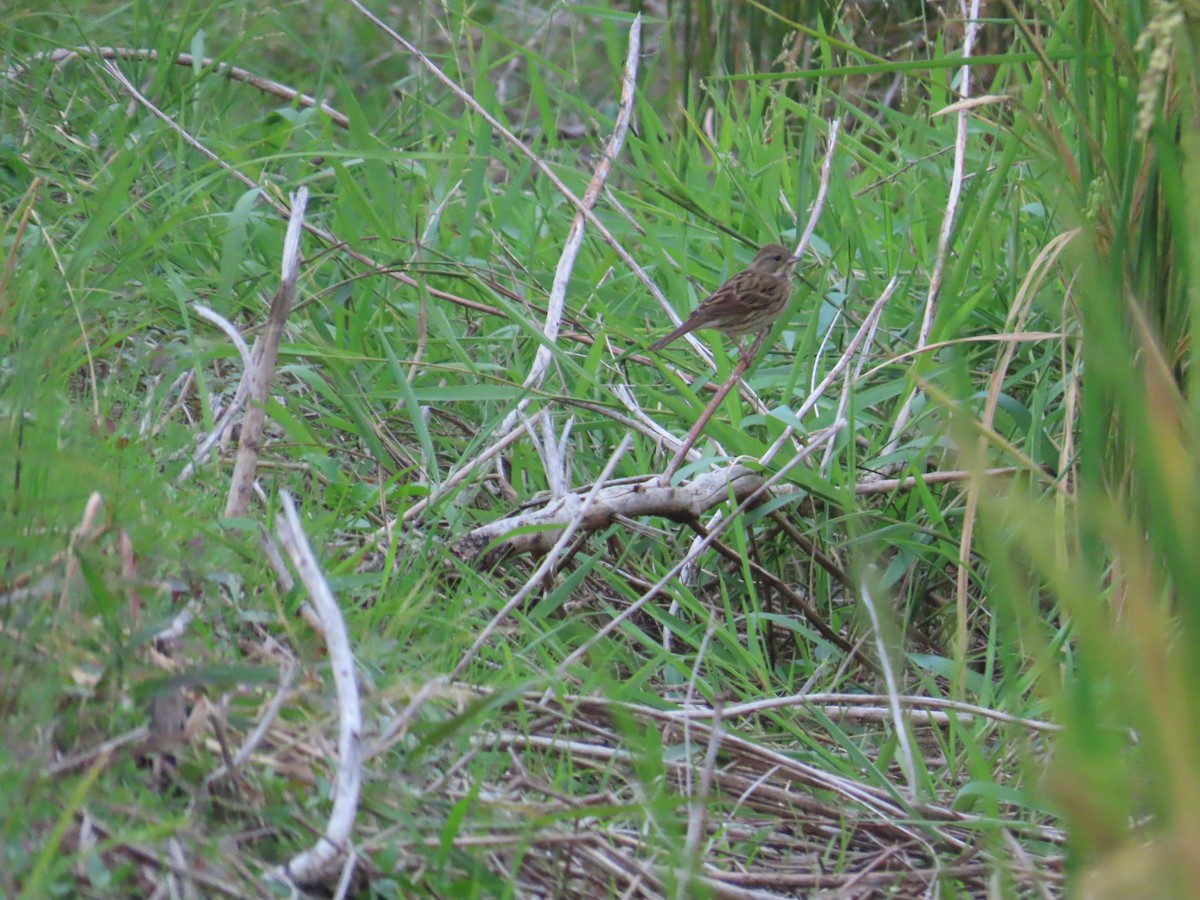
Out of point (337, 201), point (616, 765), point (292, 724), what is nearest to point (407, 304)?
point (337, 201)

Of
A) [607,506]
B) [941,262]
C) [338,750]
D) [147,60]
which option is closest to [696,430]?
[607,506]

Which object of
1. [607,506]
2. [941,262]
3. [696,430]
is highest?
[941,262]

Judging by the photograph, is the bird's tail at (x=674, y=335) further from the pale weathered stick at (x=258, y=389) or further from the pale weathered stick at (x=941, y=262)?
the pale weathered stick at (x=258, y=389)

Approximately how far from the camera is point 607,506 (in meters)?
2.79

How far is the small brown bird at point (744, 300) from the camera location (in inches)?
142

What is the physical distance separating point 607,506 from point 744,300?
1.13 meters

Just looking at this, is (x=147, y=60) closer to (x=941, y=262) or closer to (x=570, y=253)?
(x=570, y=253)

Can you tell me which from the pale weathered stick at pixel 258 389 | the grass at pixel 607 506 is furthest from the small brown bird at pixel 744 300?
the pale weathered stick at pixel 258 389

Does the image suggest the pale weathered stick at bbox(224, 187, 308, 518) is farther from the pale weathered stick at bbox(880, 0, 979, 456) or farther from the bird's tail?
the pale weathered stick at bbox(880, 0, 979, 456)

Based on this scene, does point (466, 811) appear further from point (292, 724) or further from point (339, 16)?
point (339, 16)

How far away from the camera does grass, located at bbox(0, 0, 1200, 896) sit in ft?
5.34

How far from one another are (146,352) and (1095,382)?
2.23 metres

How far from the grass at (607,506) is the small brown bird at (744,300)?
131 mm

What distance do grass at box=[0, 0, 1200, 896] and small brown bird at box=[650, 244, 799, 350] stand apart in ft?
0.43
